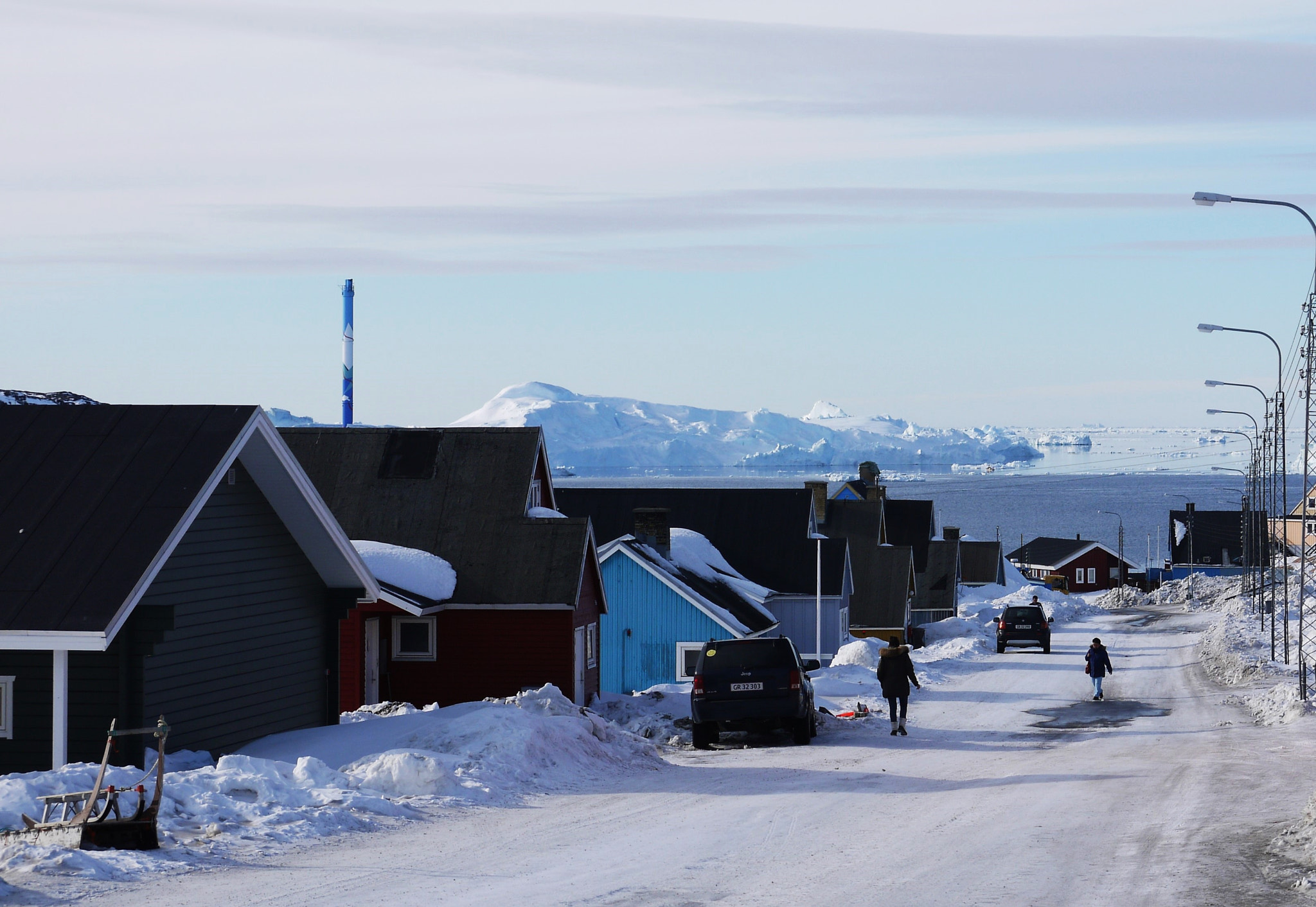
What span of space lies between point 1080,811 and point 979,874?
13.2 ft

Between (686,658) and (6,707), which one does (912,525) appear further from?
(6,707)

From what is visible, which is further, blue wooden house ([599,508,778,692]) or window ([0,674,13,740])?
blue wooden house ([599,508,778,692])

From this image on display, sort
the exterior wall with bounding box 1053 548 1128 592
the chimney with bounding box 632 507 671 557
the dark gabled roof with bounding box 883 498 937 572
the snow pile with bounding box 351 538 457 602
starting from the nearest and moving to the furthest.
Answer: the snow pile with bounding box 351 538 457 602, the chimney with bounding box 632 507 671 557, the dark gabled roof with bounding box 883 498 937 572, the exterior wall with bounding box 1053 548 1128 592

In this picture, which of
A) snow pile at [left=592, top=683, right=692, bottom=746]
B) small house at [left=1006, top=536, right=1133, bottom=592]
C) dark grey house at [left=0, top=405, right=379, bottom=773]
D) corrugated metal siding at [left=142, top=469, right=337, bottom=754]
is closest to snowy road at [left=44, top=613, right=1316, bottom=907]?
snow pile at [left=592, top=683, right=692, bottom=746]

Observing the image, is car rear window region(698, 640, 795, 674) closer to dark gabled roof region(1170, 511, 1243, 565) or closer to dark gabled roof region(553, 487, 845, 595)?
dark gabled roof region(553, 487, 845, 595)

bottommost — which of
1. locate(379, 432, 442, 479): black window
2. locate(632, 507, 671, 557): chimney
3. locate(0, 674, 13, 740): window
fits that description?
locate(0, 674, 13, 740): window

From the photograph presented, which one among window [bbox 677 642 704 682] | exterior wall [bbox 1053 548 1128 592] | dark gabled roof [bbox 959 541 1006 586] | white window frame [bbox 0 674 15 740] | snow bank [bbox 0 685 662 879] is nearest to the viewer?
snow bank [bbox 0 685 662 879]

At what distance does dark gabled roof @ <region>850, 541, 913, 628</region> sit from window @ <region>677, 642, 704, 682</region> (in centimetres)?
2084

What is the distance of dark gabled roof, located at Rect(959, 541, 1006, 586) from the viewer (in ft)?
343

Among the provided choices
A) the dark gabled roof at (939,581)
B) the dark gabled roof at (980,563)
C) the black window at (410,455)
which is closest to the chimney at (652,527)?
the black window at (410,455)

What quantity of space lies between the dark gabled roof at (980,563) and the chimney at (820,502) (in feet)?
147

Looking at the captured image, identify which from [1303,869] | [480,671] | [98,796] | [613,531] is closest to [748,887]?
[1303,869]

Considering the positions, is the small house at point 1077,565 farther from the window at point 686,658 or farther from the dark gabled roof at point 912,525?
the window at point 686,658

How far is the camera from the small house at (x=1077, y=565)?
140000 millimetres
